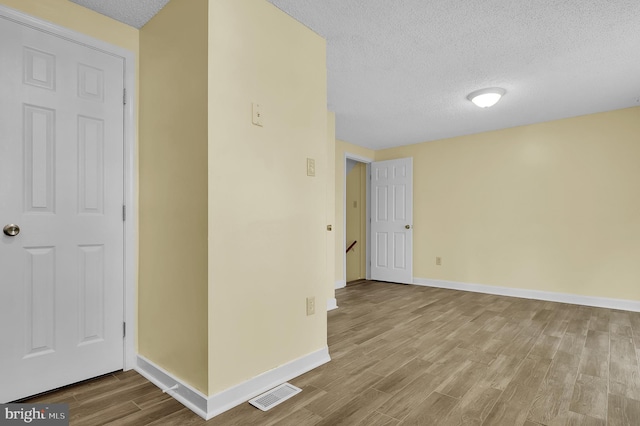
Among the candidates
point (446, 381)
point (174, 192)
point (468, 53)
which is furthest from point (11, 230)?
point (468, 53)

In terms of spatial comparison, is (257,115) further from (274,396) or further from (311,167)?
(274,396)

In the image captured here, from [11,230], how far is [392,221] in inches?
202

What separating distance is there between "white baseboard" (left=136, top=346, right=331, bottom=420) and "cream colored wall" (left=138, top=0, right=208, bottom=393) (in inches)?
2.1

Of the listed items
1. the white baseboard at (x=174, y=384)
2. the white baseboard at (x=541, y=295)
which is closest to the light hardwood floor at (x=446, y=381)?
the white baseboard at (x=174, y=384)

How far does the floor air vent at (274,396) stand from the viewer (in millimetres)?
1866

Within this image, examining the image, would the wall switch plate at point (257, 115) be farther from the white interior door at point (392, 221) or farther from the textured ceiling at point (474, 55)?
the white interior door at point (392, 221)

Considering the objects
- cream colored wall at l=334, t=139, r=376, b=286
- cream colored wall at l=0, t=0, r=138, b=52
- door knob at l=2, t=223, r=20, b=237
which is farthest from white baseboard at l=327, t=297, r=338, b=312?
cream colored wall at l=0, t=0, r=138, b=52

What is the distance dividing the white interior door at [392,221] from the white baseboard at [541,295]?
0.43 metres

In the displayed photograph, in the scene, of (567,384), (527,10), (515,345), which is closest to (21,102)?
(527,10)

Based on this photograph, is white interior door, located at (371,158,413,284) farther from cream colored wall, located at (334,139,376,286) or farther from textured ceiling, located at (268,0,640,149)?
textured ceiling, located at (268,0,640,149)

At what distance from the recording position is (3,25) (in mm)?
1879

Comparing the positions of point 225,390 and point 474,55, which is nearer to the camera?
point 225,390

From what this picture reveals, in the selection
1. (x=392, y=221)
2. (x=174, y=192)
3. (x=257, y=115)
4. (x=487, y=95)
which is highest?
(x=487, y=95)

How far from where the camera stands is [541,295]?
15.1ft
